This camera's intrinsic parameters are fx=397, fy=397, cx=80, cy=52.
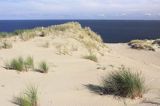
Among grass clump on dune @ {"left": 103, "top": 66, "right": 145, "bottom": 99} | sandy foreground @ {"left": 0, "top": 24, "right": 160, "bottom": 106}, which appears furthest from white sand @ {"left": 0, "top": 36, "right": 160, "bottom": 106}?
grass clump on dune @ {"left": 103, "top": 66, "right": 145, "bottom": 99}

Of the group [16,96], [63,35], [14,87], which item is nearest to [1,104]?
[16,96]

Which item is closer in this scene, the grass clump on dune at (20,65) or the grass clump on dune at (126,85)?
the grass clump on dune at (126,85)

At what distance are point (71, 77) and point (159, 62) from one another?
38.7 feet

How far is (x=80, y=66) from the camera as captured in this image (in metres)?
14.9

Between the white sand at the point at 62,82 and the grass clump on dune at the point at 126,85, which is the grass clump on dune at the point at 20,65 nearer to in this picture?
the white sand at the point at 62,82

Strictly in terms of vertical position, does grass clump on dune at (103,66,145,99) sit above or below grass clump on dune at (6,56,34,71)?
above

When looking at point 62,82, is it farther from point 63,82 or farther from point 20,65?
point 20,65

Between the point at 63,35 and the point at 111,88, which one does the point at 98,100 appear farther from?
the point at 63,35

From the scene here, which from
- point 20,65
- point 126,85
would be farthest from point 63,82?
point 126,85

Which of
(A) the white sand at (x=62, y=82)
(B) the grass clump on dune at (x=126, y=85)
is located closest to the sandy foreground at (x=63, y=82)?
(A) the white sand at (x=62, y=82)

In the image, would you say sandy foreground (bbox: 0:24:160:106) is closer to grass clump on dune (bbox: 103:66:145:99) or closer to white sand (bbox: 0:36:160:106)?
white sand (bbox: 0:36:160:106)

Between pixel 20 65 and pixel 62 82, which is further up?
pixel 20 65

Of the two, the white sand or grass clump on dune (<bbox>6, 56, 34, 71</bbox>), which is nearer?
the white sand

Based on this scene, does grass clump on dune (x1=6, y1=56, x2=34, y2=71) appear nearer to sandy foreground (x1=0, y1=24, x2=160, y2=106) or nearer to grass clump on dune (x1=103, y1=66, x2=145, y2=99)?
sandy foreground (x1=0, y1=24, x2=160, y2=106)
